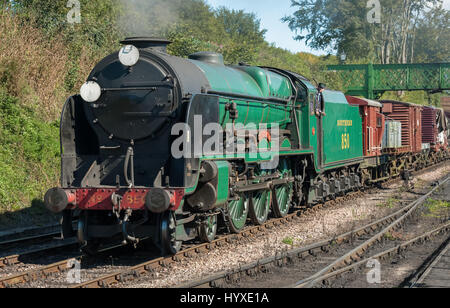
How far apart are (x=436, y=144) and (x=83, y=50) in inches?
867

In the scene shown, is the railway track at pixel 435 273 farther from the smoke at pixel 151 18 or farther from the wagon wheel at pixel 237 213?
the smoke at pixel 151 18

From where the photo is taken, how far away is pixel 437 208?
15117 millimetres

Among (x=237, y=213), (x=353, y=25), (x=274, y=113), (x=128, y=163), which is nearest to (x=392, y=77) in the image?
(x=353, y=25)

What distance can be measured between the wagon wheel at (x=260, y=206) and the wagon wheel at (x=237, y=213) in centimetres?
30

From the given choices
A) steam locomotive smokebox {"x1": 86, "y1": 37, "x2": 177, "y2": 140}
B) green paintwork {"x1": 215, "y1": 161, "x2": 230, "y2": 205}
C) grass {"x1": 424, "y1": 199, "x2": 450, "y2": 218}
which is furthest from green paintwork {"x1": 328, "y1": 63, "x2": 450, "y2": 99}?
steam locomotive smokebox {"x1": 86, "y1": 37, "x2": 177, "y2": 140}

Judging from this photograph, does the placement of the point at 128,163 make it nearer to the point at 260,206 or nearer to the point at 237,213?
the point at 237,213

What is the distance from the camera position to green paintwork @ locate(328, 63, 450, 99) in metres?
33.1

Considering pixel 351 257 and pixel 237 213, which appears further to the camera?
pixel 237 213

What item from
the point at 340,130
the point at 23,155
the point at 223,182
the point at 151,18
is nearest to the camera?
the point at 223,182

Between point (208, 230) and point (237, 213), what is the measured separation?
1.32m

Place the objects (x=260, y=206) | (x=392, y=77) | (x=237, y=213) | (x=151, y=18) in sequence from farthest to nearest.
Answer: (x=392, y=77), (x=151, y=18), (x=260, y=206), (x=237, y=213)

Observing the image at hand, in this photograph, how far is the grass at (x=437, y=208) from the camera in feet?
46.1

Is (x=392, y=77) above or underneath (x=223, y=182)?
above
